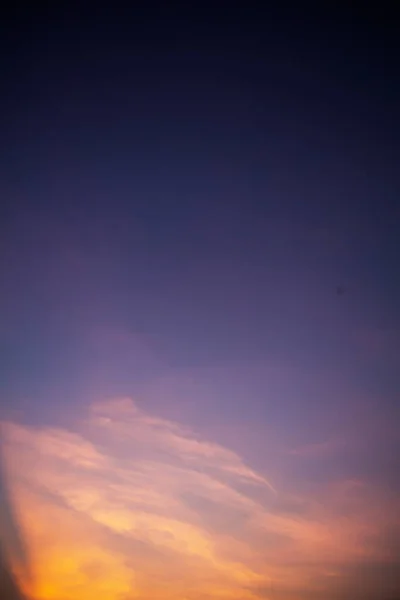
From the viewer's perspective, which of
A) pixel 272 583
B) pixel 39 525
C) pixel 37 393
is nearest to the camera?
pixel 37 393

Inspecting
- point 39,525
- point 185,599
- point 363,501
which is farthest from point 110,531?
point 363,501

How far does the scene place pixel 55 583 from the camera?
5066 millimetres

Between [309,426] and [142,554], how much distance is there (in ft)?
8.52

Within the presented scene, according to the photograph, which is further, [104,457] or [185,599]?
[185,599]

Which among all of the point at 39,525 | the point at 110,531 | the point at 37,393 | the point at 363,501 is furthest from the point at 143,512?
the point at 363,501

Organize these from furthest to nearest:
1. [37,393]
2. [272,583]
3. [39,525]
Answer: [272,583], [39,525], [37,393]

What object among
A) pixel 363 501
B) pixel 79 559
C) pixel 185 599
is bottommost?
pixel 185 599

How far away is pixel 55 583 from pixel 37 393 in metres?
2.52

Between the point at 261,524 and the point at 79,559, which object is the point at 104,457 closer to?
the point at 79,559

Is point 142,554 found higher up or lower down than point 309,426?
lower down

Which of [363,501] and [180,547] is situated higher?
[363,501]

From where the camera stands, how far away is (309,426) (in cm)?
478

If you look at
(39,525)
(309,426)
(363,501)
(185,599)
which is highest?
(309,426)

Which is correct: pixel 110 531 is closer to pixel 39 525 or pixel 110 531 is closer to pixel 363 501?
pixel 39 525
